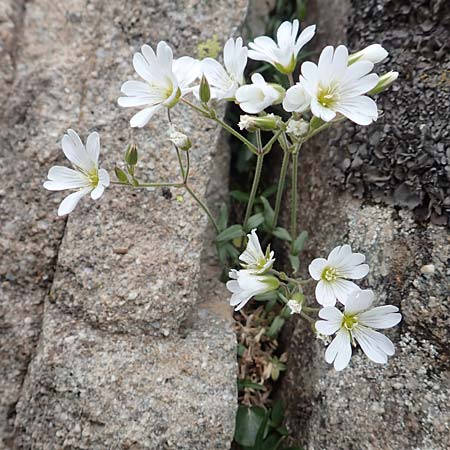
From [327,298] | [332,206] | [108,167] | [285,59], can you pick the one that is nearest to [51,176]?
[108,167]

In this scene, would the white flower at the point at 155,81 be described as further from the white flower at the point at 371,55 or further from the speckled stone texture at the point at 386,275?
the speckled stone texture at the point at 386,275

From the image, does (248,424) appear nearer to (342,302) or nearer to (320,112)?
(342,302)

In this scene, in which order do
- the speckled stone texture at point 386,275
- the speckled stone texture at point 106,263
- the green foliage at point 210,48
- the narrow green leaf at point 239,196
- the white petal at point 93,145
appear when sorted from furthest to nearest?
the narrow green leaf at point 239,196
the green foliage at point 210,48
the speckled stone texture at point 106,263
the speckled stone texture at point 386,275
the white petal at point 93,145

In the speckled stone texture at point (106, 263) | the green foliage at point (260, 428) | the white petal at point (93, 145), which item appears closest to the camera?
the white petal at point (93, 145)

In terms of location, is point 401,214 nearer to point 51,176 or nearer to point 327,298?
point 327,298

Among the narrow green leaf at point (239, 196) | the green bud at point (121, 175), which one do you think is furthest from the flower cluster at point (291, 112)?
the narrow green leaf at point (239, 196)

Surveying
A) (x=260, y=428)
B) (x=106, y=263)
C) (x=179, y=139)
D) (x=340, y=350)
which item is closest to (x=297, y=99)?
(x=179, y=139)
